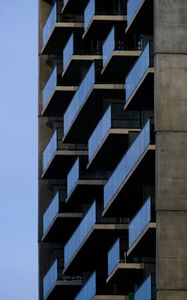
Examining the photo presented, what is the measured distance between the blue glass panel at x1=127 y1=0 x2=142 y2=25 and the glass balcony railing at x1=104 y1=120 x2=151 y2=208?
5.95 meters

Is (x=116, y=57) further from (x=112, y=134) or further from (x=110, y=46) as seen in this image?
(x=112, y=134)

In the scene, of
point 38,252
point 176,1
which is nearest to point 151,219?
point 176,1

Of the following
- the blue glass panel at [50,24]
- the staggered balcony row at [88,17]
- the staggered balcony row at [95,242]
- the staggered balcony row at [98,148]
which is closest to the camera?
the staggered balcony row at [95,242]

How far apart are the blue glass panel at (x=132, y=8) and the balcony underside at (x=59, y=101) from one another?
1153 centimetres

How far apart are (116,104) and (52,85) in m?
11.1

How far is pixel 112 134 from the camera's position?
307ft

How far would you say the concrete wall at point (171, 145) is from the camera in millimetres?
84500

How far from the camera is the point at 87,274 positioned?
104 meters

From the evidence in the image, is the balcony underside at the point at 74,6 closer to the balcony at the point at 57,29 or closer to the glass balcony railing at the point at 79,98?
the balcony at the point at 57,29

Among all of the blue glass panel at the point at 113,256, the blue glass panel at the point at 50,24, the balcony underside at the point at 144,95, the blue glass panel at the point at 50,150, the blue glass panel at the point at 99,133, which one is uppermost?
the blue glass panel at the point at 50,24

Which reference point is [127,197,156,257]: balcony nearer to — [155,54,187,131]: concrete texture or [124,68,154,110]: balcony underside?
[155,54,187,131]: concrete texture

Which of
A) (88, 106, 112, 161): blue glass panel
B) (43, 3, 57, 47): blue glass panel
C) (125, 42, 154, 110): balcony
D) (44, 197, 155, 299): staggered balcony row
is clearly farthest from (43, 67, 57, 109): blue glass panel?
(125, 42, 154, 110): balcony

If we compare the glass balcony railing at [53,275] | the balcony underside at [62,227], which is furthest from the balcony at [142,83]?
the glass balcony railing at [53,275]

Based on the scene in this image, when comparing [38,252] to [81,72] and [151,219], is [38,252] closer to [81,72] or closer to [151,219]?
[81,72]
